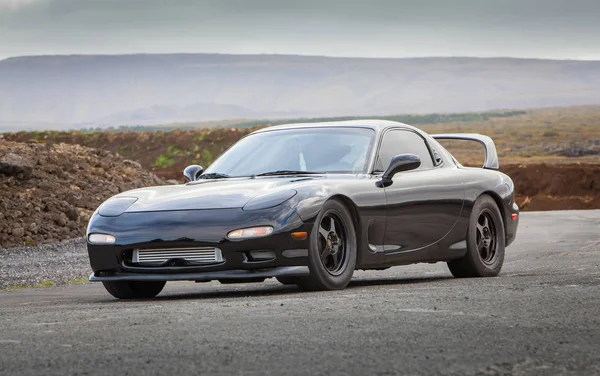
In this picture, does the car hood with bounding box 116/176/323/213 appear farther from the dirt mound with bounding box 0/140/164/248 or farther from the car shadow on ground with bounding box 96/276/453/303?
the dirt mound with bounding box 0/140/164/248

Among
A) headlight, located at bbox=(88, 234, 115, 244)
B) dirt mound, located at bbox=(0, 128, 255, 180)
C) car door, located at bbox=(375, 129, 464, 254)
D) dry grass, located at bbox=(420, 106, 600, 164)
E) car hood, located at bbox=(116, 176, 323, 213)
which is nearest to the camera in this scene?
car hood, located at bbox=(116, 176, 323, 213)

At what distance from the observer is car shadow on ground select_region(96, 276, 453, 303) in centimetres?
1025

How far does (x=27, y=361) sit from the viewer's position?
6238 millimetres

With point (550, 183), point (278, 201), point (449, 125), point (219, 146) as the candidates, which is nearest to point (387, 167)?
point (278, 201)

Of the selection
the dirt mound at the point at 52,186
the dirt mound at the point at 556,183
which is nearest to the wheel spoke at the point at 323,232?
the dirt mound at the point at 52,186

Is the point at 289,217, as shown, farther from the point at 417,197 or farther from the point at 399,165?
the point at 417,197

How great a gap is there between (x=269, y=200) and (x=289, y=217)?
232 mm

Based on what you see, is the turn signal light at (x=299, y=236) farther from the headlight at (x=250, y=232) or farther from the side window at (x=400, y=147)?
the side window at (x=400, y=147)

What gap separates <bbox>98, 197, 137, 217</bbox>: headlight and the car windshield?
125 cm

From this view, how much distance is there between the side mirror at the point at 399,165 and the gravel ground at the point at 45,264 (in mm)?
5136

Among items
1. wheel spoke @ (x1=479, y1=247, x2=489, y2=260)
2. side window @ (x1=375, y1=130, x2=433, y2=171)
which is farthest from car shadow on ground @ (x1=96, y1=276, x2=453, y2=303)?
side window @ (x1=375, y1=130, x2=433, y2=171)

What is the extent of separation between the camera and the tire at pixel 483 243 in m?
12.0

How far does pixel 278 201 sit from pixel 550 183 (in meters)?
38.1

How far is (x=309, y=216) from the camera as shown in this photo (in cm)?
990
